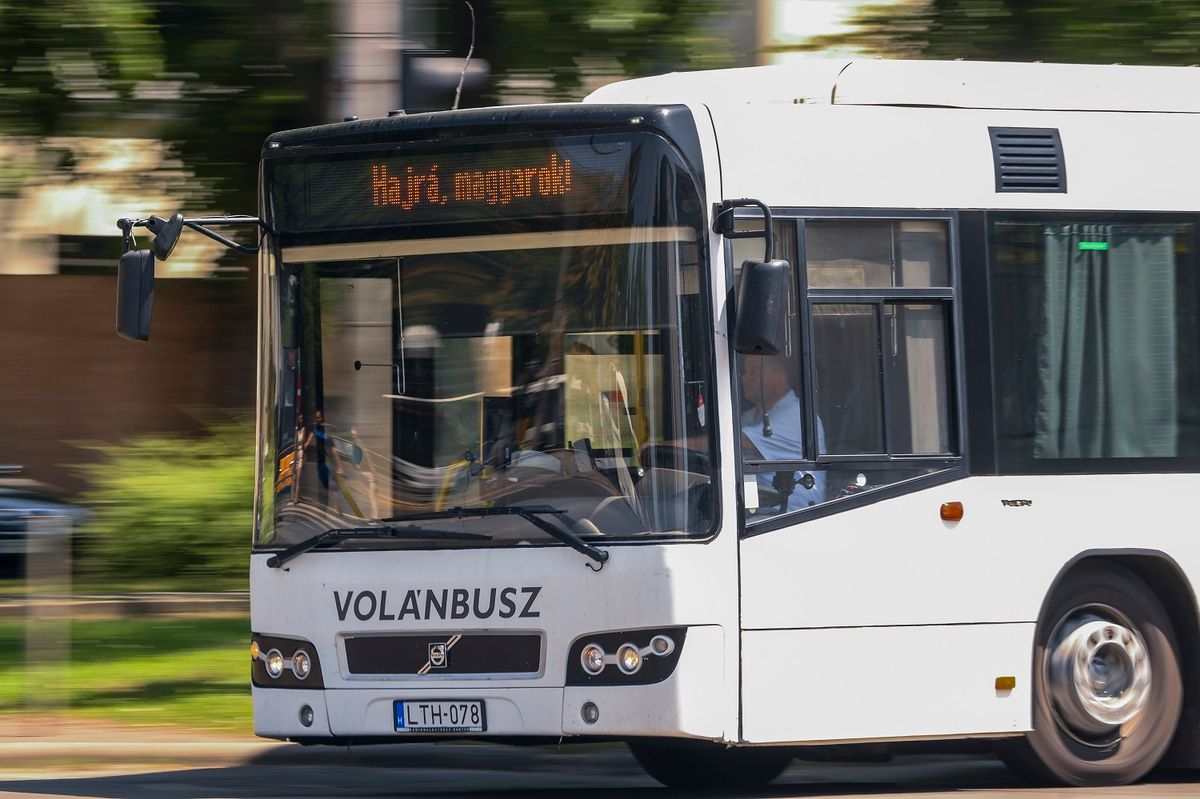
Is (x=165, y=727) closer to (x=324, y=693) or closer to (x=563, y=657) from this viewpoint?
(x=324, y=693)

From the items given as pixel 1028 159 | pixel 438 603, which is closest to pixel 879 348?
pixel 1028 159

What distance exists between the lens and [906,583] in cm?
791

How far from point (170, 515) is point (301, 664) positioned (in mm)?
6995

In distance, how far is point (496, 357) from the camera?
7777 mm

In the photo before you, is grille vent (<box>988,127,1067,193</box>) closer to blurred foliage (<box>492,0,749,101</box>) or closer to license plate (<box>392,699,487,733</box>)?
license plate (<box>392,699,487,733</box>)

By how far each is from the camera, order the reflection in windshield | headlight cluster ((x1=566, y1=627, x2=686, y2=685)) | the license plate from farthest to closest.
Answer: the license plate < the reflection in windshield < headlight cluster ((x1=566, y1=627, x2=686, y2=685))

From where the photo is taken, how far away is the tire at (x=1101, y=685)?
8258 millimetres

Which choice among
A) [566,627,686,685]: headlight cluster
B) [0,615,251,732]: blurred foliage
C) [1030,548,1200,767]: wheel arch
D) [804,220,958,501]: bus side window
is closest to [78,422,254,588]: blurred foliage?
[0,615,251,732]: blurred foliage

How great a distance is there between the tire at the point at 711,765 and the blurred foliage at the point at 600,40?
648 centimetres

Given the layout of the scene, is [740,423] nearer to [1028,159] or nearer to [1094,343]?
[1094,343]

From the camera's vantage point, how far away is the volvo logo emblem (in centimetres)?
774

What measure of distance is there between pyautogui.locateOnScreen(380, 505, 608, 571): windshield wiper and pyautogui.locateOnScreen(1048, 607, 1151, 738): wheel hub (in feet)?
6.92

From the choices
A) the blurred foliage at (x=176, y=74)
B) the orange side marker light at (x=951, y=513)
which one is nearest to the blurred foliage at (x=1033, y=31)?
the blurred foliage at (x=176, y=74)

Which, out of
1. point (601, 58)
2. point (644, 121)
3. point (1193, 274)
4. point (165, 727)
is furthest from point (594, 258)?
point (601, 58)
